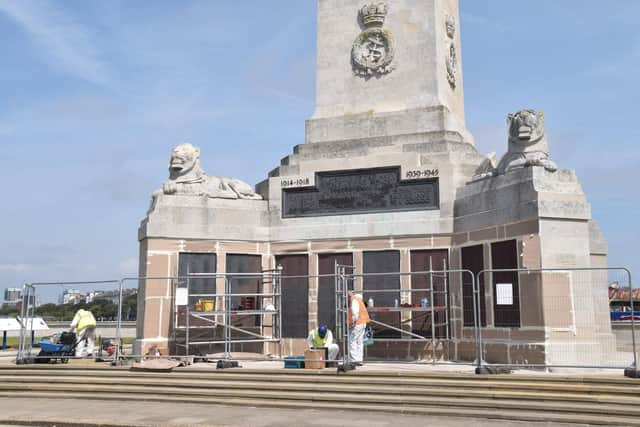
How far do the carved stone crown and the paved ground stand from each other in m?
13.3

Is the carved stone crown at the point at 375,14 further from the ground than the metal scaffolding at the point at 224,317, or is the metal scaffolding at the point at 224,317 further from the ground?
the carved stone crown at the point at 375,14

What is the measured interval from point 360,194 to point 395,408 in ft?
28.6

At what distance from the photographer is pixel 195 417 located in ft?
39.3

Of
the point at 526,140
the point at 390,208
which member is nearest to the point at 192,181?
the point at 390,208

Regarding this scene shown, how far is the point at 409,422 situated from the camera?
11297 millimetres

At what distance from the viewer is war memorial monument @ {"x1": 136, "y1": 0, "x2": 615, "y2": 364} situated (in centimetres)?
1647

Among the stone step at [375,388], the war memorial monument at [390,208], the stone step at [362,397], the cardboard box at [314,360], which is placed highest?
the war memorial monument at [390,208]

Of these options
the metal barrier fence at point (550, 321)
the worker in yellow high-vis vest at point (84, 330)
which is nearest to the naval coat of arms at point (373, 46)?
the metal barrier fence at point (550, 321)

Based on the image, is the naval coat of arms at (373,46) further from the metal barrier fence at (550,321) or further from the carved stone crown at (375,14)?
the metal barrier fence at (550,321)

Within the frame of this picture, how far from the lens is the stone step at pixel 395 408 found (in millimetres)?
11016

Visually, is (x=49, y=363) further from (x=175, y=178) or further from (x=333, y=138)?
(x=333, y=138)

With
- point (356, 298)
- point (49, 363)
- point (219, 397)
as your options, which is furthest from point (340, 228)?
point (49, 363)

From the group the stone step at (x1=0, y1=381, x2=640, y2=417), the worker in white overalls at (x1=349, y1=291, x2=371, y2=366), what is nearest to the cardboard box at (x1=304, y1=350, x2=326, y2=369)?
the worker in white overalls at (x1=349, y1=291, x2=371, y2=366)

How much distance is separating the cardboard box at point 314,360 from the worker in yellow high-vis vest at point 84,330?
272 inches
